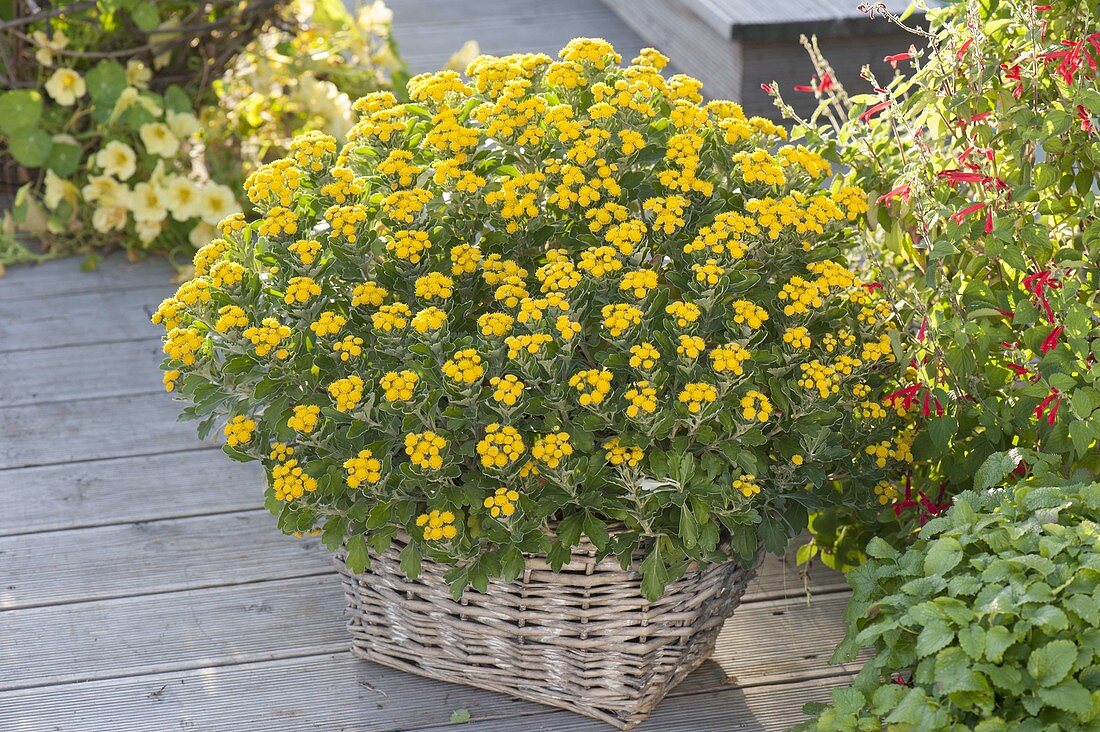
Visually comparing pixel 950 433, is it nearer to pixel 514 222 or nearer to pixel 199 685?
pixel 514 222

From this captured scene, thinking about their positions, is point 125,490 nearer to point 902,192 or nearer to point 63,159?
point 63,159

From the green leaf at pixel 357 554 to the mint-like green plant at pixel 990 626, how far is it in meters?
0.55

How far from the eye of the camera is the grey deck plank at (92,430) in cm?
213

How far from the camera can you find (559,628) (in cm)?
147

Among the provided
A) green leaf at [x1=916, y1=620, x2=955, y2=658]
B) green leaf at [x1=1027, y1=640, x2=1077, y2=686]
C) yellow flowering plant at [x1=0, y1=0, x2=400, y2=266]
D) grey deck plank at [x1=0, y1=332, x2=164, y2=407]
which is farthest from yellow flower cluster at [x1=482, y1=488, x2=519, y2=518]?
yellow flowering plant at [x1=0, y1=0, x2=400, y2=266]

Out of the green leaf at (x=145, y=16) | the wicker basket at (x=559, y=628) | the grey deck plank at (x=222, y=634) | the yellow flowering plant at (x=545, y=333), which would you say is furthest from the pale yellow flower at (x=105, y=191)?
the wicker basket at (x=559, y=628)

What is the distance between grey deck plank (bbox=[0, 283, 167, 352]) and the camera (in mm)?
2467

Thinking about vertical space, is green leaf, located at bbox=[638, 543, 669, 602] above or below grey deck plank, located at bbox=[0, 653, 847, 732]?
above

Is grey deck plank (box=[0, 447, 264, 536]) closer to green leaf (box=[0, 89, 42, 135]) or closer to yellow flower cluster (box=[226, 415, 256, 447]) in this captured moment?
yellow flower cluster (box=[226, 415, 256, 447])

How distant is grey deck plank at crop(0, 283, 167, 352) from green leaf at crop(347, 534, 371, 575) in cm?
122

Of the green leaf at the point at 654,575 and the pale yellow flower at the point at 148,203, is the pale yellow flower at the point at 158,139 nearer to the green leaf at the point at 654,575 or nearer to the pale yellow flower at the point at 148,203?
the pale yellow flower at the point at 148,203

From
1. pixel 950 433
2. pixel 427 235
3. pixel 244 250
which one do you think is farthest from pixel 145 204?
pixel 950 433

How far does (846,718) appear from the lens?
1.25 m

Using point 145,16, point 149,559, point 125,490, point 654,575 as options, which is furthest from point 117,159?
point 654,575
